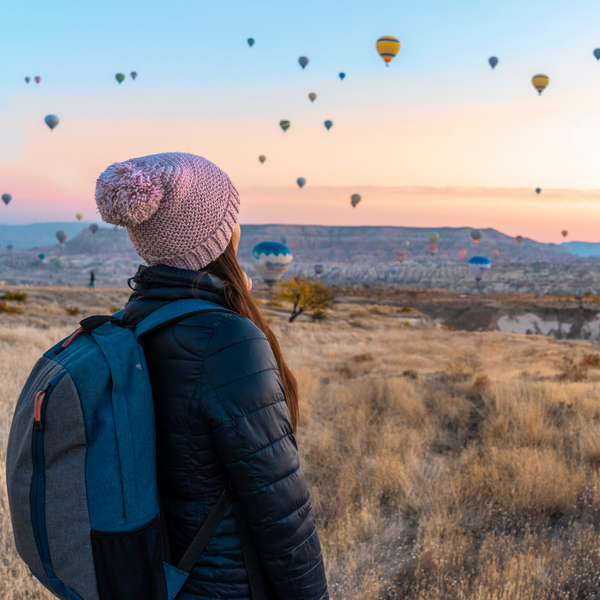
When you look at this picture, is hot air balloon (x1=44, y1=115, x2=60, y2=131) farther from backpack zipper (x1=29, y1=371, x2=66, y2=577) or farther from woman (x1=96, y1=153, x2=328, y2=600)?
backpack zipper (x1=29, y1=371, x2=66, y2=577)

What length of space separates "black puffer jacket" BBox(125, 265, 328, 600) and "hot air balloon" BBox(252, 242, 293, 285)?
170 ft

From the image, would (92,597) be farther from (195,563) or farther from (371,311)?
(371,311)

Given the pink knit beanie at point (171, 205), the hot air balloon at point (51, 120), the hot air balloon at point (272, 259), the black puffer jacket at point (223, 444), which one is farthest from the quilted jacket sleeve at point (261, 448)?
the hot air balloon at point (51, 120)

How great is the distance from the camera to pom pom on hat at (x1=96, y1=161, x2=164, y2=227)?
52.0 inches

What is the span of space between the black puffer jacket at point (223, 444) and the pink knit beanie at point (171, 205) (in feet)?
0.25

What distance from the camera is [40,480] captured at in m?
1.18

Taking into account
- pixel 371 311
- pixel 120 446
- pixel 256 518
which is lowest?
pixel 371 311

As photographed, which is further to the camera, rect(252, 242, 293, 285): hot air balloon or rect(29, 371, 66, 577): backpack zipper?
rect(252, 242, 293, 285): hot air balloon

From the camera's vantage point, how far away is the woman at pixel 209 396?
1273mm

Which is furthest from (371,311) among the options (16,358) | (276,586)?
(276,586)

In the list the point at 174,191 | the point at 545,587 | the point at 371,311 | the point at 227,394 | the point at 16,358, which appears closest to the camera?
the point at 227,394

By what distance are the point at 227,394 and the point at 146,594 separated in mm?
543

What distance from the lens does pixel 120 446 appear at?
3.91ft

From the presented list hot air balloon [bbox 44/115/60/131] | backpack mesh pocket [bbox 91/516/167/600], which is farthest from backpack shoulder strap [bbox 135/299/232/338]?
hot air balloon [bbox 44/115/60/131]
